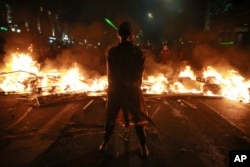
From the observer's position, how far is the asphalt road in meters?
4.53

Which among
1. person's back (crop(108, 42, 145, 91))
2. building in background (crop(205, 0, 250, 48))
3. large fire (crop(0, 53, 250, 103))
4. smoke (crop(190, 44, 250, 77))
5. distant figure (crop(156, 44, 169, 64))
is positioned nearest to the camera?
person's back (crop(108, 42, 145, 91))

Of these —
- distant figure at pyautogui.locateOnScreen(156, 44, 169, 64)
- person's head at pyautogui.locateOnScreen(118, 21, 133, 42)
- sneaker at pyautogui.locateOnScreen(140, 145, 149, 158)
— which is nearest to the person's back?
person's head at pyautogui.locateOnScreen(118, 21, 133, 42)

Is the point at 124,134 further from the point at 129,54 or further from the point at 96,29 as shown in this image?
the point at 96,29

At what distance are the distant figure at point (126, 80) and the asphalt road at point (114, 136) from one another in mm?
629

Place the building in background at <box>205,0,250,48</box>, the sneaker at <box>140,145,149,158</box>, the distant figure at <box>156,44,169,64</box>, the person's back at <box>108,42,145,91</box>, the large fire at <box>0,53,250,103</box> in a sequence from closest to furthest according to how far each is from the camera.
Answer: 1. the person's back at <box>108,42,145,91</box>
2. the sneaker at <box>140,145,149,158</box>
3. the large fire at <box>0,53,250,103</box>
4. the distant figure at <box>156,44,169,64</box>
5. the building in background at <box>205,0,250,48</box>

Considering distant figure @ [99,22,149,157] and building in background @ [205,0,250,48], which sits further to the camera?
building in background @ [205,0,250,48]

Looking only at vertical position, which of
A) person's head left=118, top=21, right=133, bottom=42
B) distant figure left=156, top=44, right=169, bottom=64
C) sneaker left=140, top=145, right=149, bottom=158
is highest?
distant figure left=156, top=44, right=169, bottom=64

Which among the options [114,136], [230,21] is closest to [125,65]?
[114,136]

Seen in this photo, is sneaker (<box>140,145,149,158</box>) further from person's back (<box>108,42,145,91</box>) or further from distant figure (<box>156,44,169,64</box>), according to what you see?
distant figure (<box>156,44,169,64</box>)

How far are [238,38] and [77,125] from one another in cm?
2085

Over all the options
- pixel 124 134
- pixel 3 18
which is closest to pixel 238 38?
pixel 124 134

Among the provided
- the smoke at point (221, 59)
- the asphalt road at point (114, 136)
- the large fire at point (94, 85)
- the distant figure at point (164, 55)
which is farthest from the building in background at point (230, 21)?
the asphalt road at point (114, 136)

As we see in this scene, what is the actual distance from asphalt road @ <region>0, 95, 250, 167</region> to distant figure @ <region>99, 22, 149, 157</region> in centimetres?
63

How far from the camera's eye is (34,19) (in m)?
43.2
